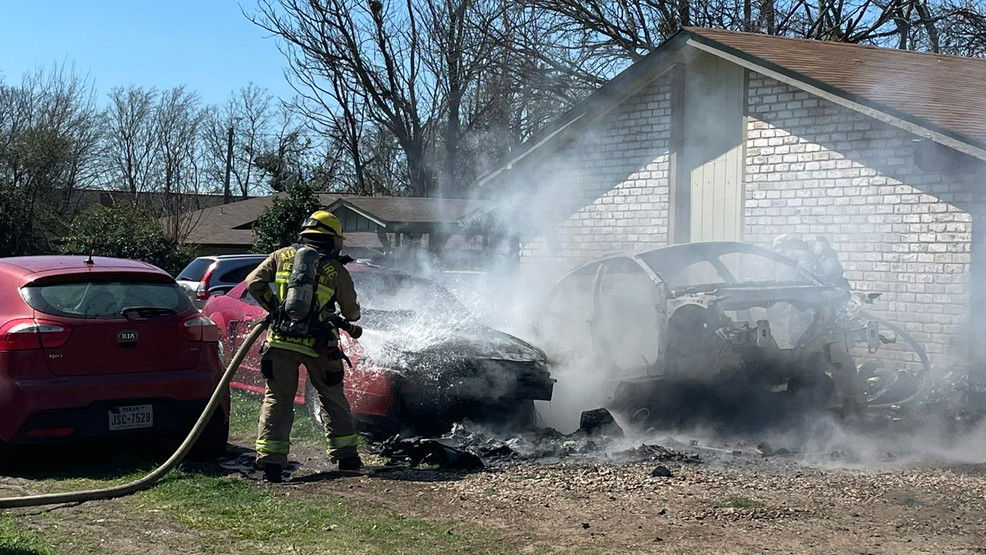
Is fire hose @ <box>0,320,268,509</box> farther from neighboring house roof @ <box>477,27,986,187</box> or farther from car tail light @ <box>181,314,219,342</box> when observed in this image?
neighboring house roof @ <box>477,27,986,187</box>

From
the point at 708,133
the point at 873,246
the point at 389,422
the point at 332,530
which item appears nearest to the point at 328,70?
the point at 708,133

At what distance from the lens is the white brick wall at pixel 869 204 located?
35.7 ft

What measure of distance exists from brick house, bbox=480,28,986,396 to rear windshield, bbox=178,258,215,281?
4586mm

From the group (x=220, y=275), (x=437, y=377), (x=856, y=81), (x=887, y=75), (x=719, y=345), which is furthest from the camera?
(x=220, y=275)

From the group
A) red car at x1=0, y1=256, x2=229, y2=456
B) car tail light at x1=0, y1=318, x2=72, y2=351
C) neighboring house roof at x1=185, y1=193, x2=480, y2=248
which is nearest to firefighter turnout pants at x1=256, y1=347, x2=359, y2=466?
→ red car at x1=0, y1=256, x2=229, y2=456

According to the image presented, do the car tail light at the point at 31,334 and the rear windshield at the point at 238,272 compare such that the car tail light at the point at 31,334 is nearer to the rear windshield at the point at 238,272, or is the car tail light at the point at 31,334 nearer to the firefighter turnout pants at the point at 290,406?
the firefighter turnout pants at the point at 290,406

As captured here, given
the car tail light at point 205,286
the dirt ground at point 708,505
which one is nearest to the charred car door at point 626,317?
the dirt ground at point 708,505

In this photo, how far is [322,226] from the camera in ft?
23.0

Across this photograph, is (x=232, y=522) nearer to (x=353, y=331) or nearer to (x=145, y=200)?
(x=353, y=331)

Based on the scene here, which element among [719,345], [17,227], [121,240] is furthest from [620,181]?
[17,227]

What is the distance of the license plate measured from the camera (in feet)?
22.3

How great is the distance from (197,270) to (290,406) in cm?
950

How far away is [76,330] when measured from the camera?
6711mm

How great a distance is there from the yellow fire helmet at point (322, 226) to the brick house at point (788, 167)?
674 centimetres
